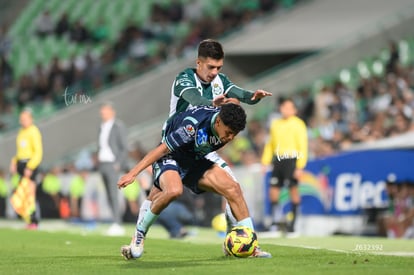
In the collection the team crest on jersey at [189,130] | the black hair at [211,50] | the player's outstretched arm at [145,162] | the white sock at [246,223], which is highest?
the black hair at [211,50]

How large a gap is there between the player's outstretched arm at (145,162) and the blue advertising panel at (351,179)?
9.04 m

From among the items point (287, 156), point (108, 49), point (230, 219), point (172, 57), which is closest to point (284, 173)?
point (287, 156)

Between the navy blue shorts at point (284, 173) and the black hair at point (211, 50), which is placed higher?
the black hair at point (211, 50)

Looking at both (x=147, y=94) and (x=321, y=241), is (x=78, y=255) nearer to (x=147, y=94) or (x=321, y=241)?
(x=321, y=241)

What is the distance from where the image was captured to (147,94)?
3353 centimetres

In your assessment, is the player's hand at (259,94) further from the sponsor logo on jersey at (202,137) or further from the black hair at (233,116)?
the sponsor logo on jersey at (202,137)

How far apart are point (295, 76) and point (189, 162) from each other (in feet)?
60.2

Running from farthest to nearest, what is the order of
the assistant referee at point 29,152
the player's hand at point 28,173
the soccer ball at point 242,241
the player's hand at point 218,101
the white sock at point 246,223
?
the assistant referee at point 29,152 → the player's hand at point 28,173 → the white sock at point 246,223 → the soccer ball at point 242,241 → the player's hand at point 218,101

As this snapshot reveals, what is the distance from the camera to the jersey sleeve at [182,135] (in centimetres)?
1177

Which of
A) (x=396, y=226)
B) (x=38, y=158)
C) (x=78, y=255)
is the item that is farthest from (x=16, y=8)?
(x=78, y=255)

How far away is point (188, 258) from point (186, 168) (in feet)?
3.24

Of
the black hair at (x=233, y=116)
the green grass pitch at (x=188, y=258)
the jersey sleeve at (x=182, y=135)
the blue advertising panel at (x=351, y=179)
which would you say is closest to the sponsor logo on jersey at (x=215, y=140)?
the jersey sleeve at (x=182, y=135)

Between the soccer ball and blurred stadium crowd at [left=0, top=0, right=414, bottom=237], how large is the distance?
411 inches

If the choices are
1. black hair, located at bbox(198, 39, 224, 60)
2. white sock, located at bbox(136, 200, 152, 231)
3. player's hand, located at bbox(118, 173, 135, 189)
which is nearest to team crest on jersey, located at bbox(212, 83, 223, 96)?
black hair, located at bbox(198, 39, 224, 60)
